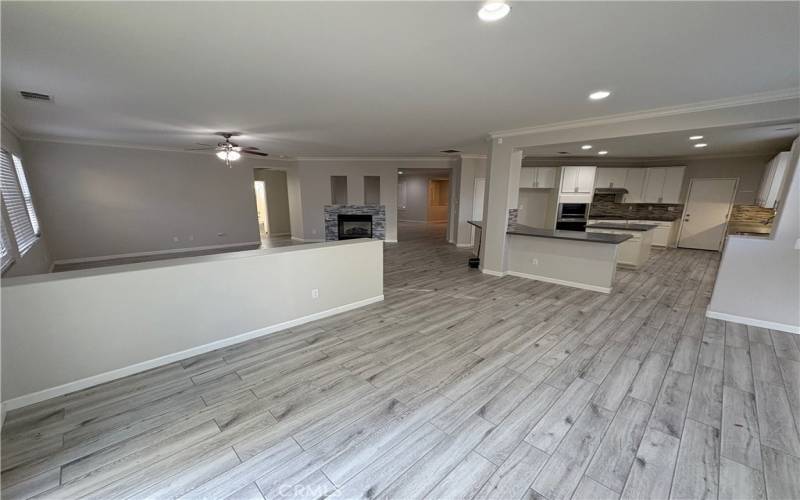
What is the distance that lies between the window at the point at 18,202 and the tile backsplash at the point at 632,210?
11.3 meters

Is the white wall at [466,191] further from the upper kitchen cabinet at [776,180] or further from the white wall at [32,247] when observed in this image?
the white wall at [32,247]

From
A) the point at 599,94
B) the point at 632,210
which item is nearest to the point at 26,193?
the point at 599,94

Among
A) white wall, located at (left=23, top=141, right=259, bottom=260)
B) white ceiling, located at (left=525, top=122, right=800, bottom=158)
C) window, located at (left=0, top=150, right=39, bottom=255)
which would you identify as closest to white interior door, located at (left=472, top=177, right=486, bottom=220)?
white ceiling, located at (left=525, top=122, right=800, bottom=158)

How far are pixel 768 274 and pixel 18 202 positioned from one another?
1005 cm

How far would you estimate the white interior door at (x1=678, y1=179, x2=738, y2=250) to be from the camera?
269 inches

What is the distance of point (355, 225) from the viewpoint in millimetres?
8945

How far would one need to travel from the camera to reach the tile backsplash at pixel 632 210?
7.50m

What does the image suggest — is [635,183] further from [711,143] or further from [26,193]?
[26,193]

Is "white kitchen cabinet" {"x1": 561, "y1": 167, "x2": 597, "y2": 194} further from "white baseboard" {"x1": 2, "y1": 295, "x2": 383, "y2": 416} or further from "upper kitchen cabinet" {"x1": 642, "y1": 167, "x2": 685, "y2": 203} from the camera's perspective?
"white baseboard" {"x1": 2, "y1": 295, "x2": 383, "y2": 416}

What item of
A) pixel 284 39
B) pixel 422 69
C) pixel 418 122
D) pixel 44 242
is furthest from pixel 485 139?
pixel 44 242

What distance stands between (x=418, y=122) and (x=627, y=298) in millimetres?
4009

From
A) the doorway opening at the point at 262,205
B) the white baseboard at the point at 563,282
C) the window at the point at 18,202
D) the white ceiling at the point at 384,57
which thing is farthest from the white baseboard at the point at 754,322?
the doorway opening at the point at 262,205

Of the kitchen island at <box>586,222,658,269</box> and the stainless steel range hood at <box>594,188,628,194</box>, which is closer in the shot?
the kitchen island at <box>586,222,658,269</box>

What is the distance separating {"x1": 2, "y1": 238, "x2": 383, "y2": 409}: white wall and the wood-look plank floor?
0.17 m
